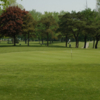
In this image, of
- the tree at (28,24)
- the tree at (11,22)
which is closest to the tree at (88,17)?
the tree at (28,24)

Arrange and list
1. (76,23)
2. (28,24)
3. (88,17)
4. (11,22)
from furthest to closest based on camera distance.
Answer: (88,17) < (28,24) < (11,22) < (76,23)

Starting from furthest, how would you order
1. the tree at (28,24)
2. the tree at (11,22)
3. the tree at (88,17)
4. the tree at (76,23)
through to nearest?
1. the tree at (28,24)
2. the tree at (88,17)
3. the tree at (11,22)
4. the tree at (76,23)

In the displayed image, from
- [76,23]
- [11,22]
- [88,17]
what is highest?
[88,17]

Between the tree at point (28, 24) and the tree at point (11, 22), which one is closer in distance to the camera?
the tree at point (11, 22)

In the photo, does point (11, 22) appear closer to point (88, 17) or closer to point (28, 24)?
point (28, 24)

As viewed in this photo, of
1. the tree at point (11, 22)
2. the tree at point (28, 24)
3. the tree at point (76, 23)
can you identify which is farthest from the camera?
the tree at point (28, 24)

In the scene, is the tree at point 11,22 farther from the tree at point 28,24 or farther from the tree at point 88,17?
the tree at point 88,17

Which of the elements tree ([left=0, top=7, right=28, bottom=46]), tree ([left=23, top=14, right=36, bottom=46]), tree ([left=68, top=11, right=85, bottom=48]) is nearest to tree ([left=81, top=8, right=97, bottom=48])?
tree ([left=68, top=11, right=85, bottom=48])

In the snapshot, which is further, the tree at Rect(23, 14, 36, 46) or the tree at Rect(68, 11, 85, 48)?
the tree at Rect(23, 14, 36, 46)

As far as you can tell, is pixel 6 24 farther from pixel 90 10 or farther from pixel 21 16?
pixel 90 10

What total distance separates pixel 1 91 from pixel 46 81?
9.06 feet

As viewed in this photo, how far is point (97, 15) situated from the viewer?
66625 mm

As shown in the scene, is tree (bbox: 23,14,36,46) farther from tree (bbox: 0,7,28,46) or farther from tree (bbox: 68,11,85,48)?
tree (bbox: 68,11,85,48)

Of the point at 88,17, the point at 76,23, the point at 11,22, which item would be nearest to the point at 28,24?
the point at 11,22
